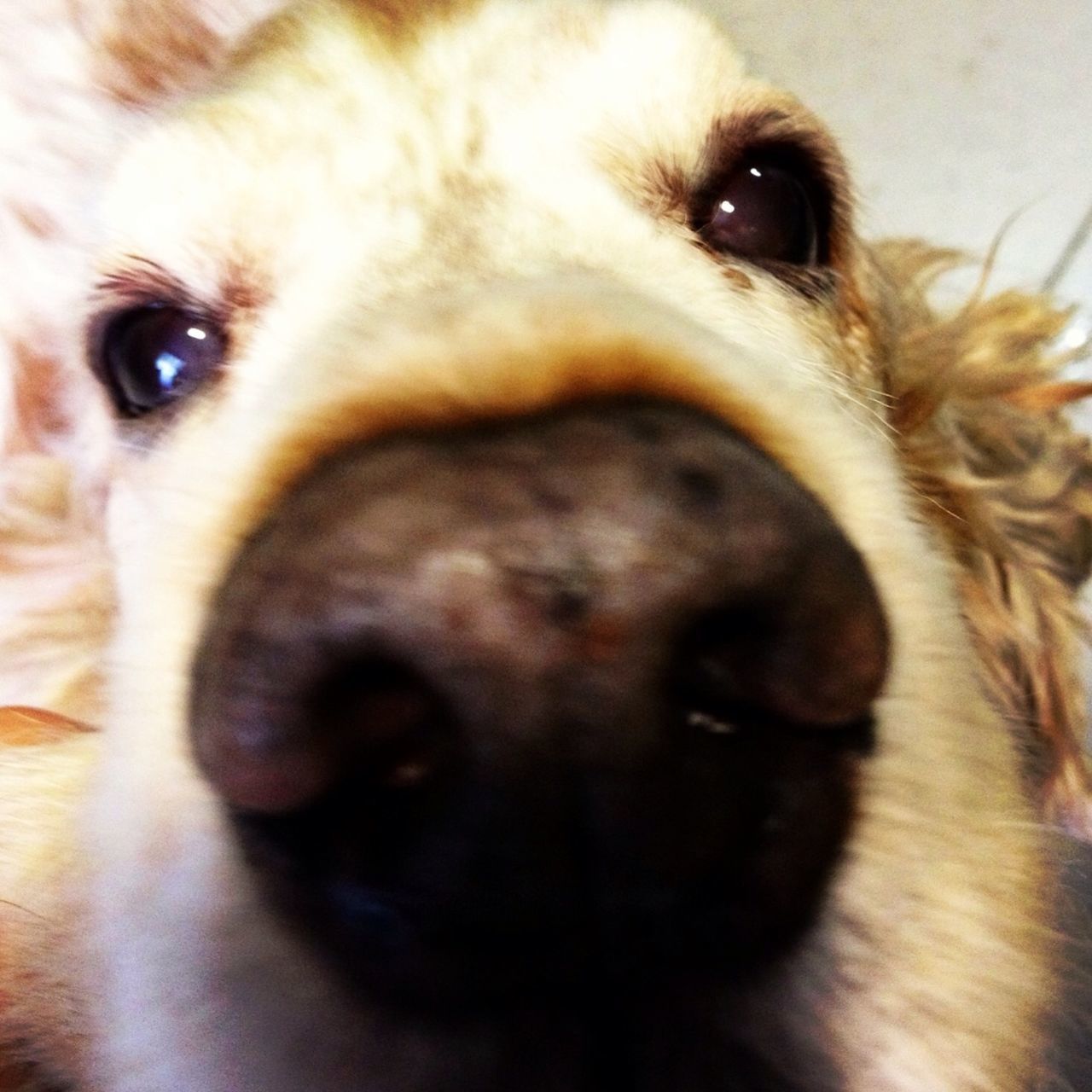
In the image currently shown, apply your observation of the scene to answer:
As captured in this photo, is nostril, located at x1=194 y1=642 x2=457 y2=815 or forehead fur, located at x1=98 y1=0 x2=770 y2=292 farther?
forehead fur, located at x1=98 y1=0 x2=770 y2=292

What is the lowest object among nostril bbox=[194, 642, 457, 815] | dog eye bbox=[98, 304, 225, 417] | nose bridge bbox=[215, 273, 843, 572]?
nostril bbox=[194, 642, 457, 815]

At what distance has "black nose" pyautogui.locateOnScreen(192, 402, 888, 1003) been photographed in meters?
0.41

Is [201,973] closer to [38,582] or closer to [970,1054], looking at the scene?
[970,1054]

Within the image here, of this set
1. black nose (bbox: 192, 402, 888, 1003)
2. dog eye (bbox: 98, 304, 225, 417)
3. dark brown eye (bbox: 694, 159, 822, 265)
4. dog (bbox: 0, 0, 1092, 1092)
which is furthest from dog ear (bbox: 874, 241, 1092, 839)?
black nose (bbox: 192, 402, 888, 1003)

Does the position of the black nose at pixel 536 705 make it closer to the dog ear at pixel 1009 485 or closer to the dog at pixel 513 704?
the dog at pixel 513 704

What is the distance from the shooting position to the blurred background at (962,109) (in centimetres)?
197

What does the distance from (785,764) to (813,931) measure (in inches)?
3.2

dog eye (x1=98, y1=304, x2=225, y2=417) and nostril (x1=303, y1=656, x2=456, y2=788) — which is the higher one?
dog eye (x1=98, y1=304, x2=225, y2=417)

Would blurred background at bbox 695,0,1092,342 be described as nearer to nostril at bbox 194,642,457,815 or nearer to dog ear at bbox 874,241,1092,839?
dog ear at bbox 874,241,1092,839

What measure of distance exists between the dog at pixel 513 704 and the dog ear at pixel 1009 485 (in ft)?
1.87

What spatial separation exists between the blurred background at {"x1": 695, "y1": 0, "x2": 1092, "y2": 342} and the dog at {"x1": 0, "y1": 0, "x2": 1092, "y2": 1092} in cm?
117

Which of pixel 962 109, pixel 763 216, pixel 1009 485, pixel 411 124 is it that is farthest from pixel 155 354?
pixel 962 109

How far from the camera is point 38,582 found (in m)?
1.39

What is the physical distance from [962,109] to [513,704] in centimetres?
207
